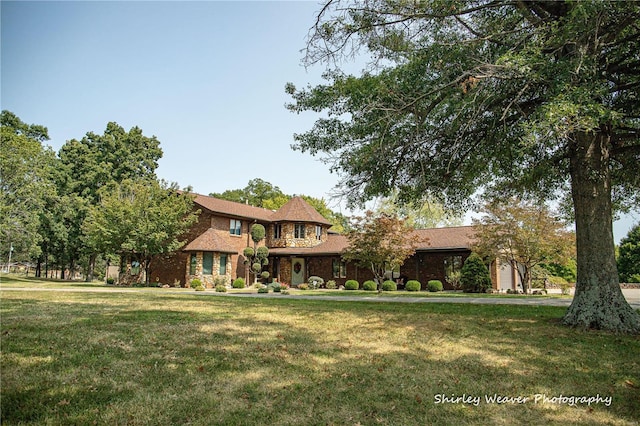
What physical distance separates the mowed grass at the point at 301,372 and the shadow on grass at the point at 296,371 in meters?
0.02

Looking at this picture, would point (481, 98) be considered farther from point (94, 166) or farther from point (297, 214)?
point (94, 166)

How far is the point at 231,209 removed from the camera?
1224 inches

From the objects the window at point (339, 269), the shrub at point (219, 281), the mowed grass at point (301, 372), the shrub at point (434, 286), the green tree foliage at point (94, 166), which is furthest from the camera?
the green tree foliage at point (94, 166)

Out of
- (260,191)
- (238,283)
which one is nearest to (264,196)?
(260,191)

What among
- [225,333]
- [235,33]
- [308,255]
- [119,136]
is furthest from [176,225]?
[225,333]

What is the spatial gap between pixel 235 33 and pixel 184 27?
155cm

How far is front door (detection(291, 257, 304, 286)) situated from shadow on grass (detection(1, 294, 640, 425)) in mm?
22833

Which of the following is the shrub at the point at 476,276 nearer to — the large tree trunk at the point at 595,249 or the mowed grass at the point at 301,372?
the large tree trunk at the point at 595,249

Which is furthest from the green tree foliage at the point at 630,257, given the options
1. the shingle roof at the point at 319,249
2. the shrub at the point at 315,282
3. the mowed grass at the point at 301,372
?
the mowed grass at the point at 301,372

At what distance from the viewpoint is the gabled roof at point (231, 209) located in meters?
29.5

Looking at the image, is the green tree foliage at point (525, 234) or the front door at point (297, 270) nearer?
the green tree foliage at point (525, 234)

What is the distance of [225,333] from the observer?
7410 mm

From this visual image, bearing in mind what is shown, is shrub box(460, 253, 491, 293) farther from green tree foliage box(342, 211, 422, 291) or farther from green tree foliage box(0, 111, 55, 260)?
green tree foliage box(0, 111, 55, 260)

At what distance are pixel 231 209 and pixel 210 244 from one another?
4390mm
